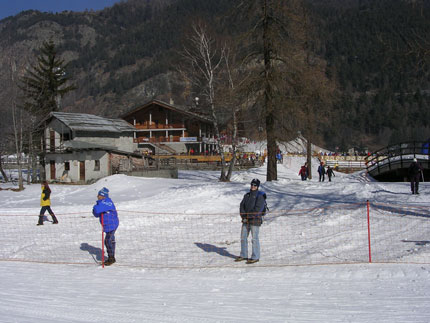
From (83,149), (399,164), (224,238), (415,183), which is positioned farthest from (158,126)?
(224,238)

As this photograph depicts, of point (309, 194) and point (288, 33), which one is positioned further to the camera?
point (288, 33)

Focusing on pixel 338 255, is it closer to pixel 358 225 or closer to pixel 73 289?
pixel 358 225

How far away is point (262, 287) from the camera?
7.24 m

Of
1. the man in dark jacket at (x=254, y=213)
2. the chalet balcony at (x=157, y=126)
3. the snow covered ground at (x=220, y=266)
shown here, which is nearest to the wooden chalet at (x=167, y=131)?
the chalet balcony at (x=157, y=126)

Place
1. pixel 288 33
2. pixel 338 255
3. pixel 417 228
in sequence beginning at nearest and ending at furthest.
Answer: pixel 338 255
pixel 417 228
pixel 288 33

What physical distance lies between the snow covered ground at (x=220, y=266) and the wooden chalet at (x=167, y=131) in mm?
42596

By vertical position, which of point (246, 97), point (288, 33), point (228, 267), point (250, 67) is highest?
point (288, 33)

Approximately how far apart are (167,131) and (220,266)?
55358 millimetres

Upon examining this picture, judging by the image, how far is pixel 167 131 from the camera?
63281 millimetres

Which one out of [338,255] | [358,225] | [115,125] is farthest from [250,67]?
[115,125]

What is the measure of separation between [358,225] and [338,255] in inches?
125

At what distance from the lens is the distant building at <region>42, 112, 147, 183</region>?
3478 cm

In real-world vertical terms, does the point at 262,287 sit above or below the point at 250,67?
below

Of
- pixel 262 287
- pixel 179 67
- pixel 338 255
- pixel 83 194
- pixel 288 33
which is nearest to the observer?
pixel 262 287
